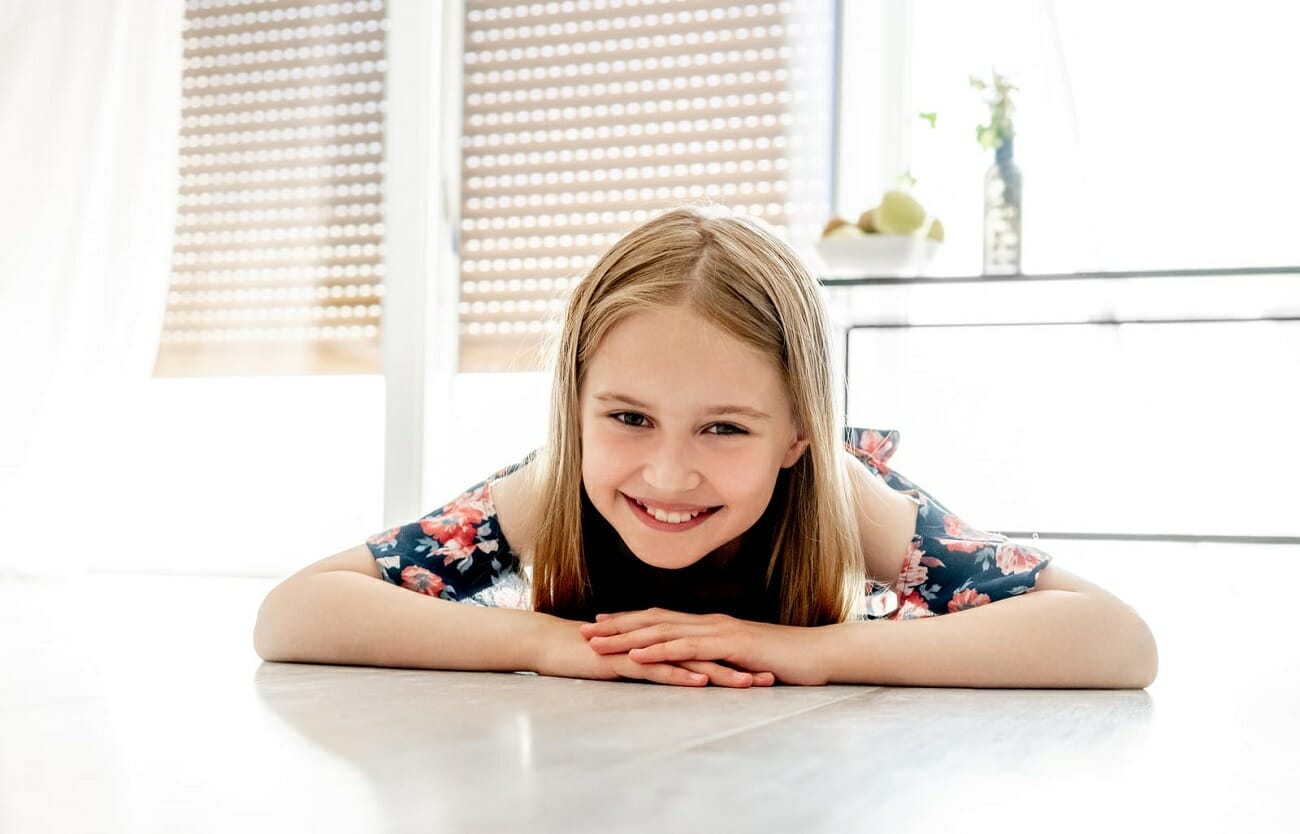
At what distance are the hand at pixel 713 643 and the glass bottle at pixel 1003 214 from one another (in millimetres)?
1434

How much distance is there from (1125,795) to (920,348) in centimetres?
196

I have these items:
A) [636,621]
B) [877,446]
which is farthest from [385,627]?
[877,446]

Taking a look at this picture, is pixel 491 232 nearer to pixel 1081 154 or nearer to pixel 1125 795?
pixel 1081 154

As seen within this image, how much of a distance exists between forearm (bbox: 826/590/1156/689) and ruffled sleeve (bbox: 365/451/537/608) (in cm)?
37

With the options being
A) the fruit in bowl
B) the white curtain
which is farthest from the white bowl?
the white curtain

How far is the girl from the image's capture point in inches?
38.7

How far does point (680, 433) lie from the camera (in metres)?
0.97

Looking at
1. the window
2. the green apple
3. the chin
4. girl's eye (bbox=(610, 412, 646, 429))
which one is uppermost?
the window

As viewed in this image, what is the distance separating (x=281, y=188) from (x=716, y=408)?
8.07 ft

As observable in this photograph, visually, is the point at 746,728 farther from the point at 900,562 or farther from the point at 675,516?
the point at 900,562

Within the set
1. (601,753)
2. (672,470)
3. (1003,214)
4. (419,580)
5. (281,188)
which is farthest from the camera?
(281,188)

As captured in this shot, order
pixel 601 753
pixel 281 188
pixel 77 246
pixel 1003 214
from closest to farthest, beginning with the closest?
pixel 601 753 → pixel 1003 214 → pixel 77 246 → pixel 281 188

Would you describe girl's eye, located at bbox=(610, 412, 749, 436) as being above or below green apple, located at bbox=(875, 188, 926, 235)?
below

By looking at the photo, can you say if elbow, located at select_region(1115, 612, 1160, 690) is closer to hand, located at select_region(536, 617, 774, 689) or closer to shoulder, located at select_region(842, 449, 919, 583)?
shoulder, located at select_region(842, 449, 919, 583)
